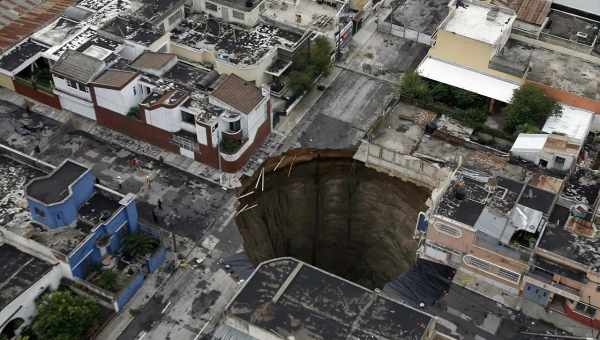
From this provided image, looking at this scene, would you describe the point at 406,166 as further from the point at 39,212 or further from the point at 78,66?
the point at 78,66

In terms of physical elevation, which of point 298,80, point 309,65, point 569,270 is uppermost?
point 309,65

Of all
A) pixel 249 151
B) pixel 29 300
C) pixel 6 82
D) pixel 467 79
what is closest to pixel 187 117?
pixel 249 151

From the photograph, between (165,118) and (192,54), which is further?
(192,54)

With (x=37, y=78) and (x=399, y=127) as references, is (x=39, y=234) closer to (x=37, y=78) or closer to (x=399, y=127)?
(x=37, y=78)

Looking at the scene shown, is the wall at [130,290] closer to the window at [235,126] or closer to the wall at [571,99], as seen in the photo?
the window at [235,126]

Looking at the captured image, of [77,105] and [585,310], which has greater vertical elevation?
[77,105]

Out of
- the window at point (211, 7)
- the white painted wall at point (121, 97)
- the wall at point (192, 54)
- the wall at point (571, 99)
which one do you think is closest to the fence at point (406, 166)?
the wall at point (571, 99)

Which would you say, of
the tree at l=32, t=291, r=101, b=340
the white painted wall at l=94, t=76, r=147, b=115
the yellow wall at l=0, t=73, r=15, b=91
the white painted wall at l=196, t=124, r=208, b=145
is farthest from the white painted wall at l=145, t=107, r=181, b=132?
the tree at l=32, t=291, r=101, b=340
